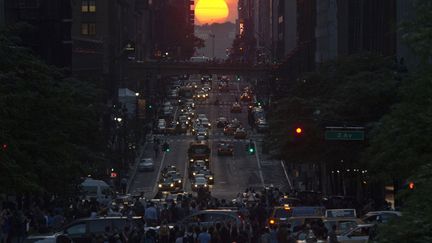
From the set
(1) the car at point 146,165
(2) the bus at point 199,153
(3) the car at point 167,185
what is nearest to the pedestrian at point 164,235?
(3) the car at point 167,185

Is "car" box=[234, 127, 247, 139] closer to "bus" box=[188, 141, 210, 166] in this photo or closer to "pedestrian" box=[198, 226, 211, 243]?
"bus" box=[188, 141, 210, 166]

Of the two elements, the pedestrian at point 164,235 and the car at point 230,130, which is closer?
the pedestrian at point 164,235

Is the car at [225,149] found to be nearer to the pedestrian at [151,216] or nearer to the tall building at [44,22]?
the tall building at [44,22]

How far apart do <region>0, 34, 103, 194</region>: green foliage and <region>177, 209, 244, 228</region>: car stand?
4458 millimetres

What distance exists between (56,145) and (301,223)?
342 inches

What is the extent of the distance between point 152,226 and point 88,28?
101875 mm

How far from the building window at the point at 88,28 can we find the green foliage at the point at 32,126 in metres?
88.8

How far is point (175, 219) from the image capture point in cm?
5394

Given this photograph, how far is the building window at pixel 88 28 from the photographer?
5851 inches

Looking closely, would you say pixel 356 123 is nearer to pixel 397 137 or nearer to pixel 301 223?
pixel 301 223

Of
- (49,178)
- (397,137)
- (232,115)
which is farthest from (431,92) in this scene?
(232,115)

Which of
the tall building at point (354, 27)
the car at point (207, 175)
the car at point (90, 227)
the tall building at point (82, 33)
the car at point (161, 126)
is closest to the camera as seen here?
the car at point (90, 227)

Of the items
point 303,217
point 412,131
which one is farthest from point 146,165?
point 412,131

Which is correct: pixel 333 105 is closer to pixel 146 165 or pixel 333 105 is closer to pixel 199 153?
pixel 146 165
